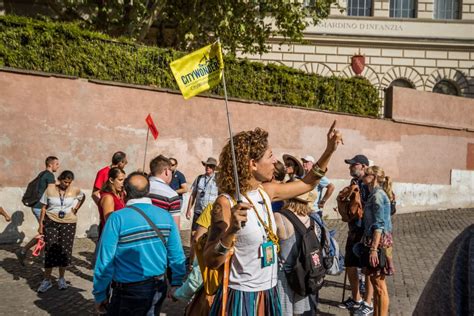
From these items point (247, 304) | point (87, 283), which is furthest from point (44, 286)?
point (247, 304)

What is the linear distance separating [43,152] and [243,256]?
31.0 ft

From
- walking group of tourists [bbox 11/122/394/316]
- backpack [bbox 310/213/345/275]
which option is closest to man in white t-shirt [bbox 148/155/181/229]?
walking group of tourists [bbox 11/122/394/316]

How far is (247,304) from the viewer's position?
386 cm

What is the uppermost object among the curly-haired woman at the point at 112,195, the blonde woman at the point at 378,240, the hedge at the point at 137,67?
the hedge at the point at 137,67

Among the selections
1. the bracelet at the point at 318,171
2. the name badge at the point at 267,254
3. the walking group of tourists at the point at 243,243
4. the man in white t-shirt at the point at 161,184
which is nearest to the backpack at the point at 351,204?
the walking group of tourists at the point at 243,243

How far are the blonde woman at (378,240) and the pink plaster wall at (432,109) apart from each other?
12.8 m

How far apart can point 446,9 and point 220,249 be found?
2576 centimetres

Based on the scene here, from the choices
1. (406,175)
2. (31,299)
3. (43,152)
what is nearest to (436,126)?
(406,175)

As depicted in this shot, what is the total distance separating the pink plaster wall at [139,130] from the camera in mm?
12102

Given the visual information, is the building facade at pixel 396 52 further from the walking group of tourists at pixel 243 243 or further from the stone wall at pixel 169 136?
the walking group of tourists at pixel 243 243

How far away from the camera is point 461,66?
2578cm

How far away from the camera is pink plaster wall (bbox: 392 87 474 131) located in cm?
1934

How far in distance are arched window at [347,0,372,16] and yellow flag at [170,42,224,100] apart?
22857 mm

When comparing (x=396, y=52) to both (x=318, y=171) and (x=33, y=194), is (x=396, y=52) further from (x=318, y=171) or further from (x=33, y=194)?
(x=318, y=171)
